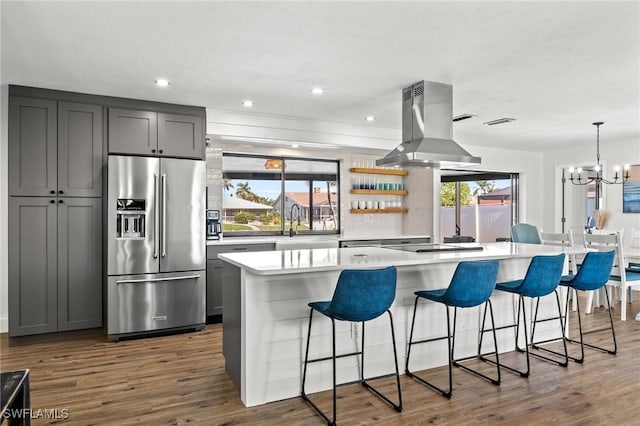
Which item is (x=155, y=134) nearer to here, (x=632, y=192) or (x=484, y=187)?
(x=632, y=192)

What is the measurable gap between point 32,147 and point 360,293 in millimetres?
3433

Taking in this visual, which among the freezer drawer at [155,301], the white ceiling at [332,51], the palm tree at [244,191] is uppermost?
the white ceiling at [332,51]

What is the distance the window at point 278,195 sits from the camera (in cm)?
589

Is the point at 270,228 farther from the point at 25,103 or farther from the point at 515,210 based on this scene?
the point at 515,210

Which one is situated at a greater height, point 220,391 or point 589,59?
point 589,59

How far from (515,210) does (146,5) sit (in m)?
7.55

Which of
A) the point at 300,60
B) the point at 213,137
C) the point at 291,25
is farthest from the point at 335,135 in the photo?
the point at 291,25

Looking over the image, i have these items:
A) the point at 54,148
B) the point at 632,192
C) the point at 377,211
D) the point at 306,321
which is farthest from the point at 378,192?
the point at 54,148

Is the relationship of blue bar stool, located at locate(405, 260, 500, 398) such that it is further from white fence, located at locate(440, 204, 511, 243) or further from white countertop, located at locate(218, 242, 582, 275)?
white fence, located at locate(440, 204, 511, 243)

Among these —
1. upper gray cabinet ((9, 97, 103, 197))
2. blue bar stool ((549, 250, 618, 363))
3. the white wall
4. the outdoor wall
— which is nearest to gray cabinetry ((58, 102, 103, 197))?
upper gray cabinet ((9, 97, 103, 197))

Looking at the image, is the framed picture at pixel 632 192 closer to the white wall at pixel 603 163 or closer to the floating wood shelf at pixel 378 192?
the white wall at pixel 603 163

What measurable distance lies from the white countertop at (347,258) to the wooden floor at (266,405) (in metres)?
0.89

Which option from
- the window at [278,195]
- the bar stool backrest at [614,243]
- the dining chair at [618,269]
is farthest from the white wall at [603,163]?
the window at [278,195]

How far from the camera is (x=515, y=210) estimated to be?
27.3 ft
